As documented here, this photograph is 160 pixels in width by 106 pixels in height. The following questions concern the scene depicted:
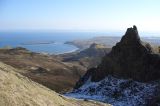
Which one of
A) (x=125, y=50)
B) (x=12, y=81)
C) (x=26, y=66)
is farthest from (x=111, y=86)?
(x=26, y=66)

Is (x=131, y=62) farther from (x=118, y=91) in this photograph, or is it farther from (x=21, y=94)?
(x=21, y=94)

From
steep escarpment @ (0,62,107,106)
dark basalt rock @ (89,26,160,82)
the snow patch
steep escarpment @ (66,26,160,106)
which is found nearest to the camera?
steep escarpment @ (0,62,107,106)

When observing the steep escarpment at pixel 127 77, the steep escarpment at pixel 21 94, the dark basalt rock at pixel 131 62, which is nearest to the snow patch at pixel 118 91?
the steep escarpment at pixel 127 77

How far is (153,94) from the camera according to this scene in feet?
134

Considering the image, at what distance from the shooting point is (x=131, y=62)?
47312 millimetres

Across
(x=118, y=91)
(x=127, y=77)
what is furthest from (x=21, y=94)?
(x=127, y=77)

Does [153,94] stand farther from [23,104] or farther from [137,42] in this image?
[23,104]

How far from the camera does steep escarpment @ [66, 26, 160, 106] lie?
41.7m

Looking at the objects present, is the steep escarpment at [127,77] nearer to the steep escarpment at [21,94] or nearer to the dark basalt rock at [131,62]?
the dark basalt rock at [131,62]

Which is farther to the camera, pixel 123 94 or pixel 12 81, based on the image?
pixel 123 94

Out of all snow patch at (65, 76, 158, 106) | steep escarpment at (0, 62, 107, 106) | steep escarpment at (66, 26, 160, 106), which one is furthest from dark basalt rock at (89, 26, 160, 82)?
steep escarpment at (0, 62, 107, 106)

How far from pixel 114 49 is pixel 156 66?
7368 millimetres

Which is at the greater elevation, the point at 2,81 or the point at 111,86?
the point at 2,81

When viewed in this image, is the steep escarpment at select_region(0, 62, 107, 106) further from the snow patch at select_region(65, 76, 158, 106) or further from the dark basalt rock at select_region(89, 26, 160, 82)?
the dark basalt rock at select_region(89, 26, 160, 82)
